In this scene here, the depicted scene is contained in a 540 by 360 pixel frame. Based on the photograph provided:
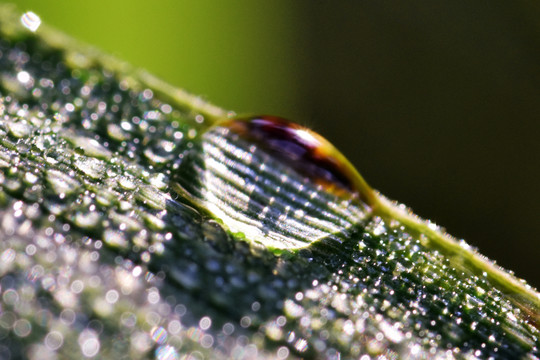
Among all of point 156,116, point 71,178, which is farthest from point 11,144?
point 156,116

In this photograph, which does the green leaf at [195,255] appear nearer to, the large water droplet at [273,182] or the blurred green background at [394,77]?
the large water droplet at [273,182]

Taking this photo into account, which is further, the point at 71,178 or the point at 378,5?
the point at 378,5

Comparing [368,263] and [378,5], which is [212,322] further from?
[378,5]

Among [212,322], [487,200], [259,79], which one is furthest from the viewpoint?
[259,79]

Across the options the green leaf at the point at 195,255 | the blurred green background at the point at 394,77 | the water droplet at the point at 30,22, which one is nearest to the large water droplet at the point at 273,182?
the green leaf at the point at 195,255

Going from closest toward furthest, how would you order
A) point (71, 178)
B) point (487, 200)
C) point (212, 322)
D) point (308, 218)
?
point (212, 322) < point (71, 178) < point (308, 218) < point (487, 200)

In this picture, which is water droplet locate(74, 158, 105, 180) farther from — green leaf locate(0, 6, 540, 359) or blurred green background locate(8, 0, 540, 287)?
blurred green background locate(8, 0, 540, 287)

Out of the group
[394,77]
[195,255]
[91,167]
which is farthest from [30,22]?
[394,77]

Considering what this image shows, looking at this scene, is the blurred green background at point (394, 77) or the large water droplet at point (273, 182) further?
the blurred green background at point (394, 77)
